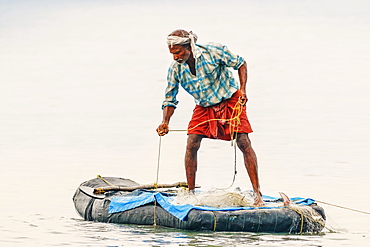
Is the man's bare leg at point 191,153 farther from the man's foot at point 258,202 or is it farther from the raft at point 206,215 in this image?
the man's foot at point 258,202

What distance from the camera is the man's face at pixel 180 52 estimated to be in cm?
889

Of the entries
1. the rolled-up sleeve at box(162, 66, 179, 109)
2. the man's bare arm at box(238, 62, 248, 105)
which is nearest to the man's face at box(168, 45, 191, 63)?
the rolled-up sleeve at box(162, 66, 179, 109)

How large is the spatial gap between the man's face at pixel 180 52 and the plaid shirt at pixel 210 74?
9 cm

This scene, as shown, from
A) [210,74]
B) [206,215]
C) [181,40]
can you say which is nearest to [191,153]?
[210,74]

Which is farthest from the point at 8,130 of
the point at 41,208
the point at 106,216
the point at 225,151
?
the point at 106,216

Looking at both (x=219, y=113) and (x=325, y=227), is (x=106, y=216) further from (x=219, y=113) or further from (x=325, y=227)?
(x=325, y=227)

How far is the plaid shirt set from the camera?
8961 millimetres

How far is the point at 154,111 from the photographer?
23797 millimetres

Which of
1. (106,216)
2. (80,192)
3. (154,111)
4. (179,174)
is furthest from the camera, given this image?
(154,111)

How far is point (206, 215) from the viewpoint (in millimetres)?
8398

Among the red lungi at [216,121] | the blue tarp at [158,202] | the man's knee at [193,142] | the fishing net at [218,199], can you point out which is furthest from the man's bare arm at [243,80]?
the blue tarp at [158,202]

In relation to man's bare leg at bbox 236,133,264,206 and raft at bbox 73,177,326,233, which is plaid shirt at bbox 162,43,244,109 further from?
raft at bbox 73,177,326,233

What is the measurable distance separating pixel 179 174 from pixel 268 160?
1.81 meters

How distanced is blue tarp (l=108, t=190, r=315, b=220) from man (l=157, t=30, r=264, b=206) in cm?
42
